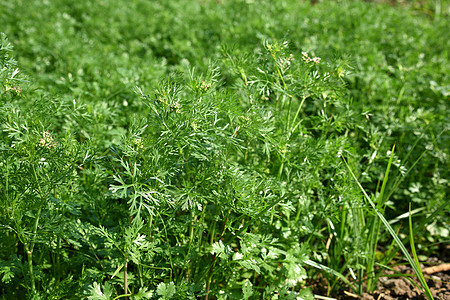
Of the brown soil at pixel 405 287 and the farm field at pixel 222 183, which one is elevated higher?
the farm field at pixel 222 183

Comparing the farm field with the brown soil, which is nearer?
the farm field

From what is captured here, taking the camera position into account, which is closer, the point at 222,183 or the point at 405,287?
the point at 222,183

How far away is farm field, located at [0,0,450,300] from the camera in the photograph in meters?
1.81

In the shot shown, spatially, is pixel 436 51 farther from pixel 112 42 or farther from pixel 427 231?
pixel 112 42

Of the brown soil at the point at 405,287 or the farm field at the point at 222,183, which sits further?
the brown soil at the point at 405,287

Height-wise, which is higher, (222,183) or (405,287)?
(222,183)

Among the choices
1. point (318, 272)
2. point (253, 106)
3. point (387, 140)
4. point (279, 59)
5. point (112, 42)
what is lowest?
point (318, 272)

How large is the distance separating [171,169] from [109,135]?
116 centimetres

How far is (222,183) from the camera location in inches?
77.2

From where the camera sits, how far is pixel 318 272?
2.49 m

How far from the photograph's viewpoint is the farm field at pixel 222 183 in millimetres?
1811

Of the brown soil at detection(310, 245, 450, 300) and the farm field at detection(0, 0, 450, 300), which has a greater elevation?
the farm field at detection(0, 0, 450, 300)

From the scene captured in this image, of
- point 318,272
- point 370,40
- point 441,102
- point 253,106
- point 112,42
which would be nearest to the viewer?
point 253,106

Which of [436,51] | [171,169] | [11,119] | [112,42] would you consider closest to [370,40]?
[436,51]
